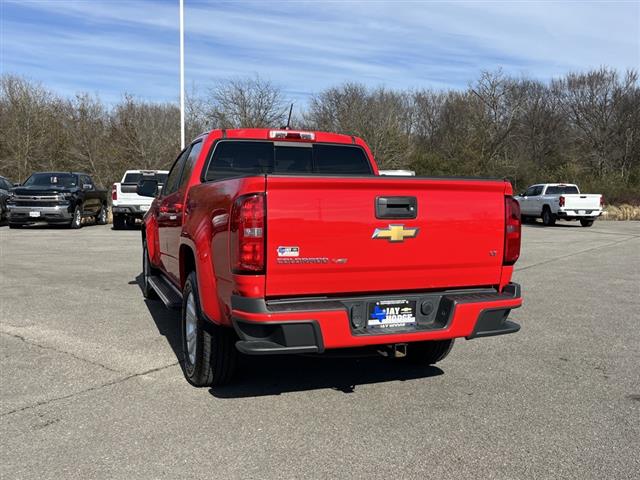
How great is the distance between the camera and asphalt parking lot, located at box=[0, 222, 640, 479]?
3.31 metres

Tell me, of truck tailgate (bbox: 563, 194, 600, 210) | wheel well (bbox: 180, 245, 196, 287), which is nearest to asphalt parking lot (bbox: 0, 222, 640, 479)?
wheel well (bbox: 180, 245, 196, 287)

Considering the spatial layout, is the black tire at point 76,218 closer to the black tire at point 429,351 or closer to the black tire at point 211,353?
the black tire at point 211,353

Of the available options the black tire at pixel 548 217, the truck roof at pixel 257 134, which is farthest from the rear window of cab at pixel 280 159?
the black tire at pixel 548 217

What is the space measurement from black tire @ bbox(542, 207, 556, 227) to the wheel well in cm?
2373

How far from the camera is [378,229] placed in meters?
3.82

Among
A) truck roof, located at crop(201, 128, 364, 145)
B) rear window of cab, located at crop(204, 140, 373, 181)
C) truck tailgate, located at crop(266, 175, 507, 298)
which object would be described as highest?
truck roof, located at crop(201, 128, 364, 145)

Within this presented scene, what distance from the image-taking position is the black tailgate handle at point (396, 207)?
382 cm

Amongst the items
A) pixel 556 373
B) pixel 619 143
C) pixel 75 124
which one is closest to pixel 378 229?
pixel 556 373

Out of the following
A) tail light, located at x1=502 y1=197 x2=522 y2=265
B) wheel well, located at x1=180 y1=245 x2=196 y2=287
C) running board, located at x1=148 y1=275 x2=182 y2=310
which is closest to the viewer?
tail light, located at x1=502 y1=197 x2=522 y2=265

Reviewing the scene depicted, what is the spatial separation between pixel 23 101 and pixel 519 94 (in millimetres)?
42357

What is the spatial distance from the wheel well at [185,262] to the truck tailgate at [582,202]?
2278cm

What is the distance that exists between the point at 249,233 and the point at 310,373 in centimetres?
187

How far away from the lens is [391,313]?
3.96 metres

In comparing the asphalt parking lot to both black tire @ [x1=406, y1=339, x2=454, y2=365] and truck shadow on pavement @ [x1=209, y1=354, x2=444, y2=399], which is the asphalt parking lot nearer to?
truck shadow on pavement @ [x1=209, y1=354, x2=444, y2=399]
